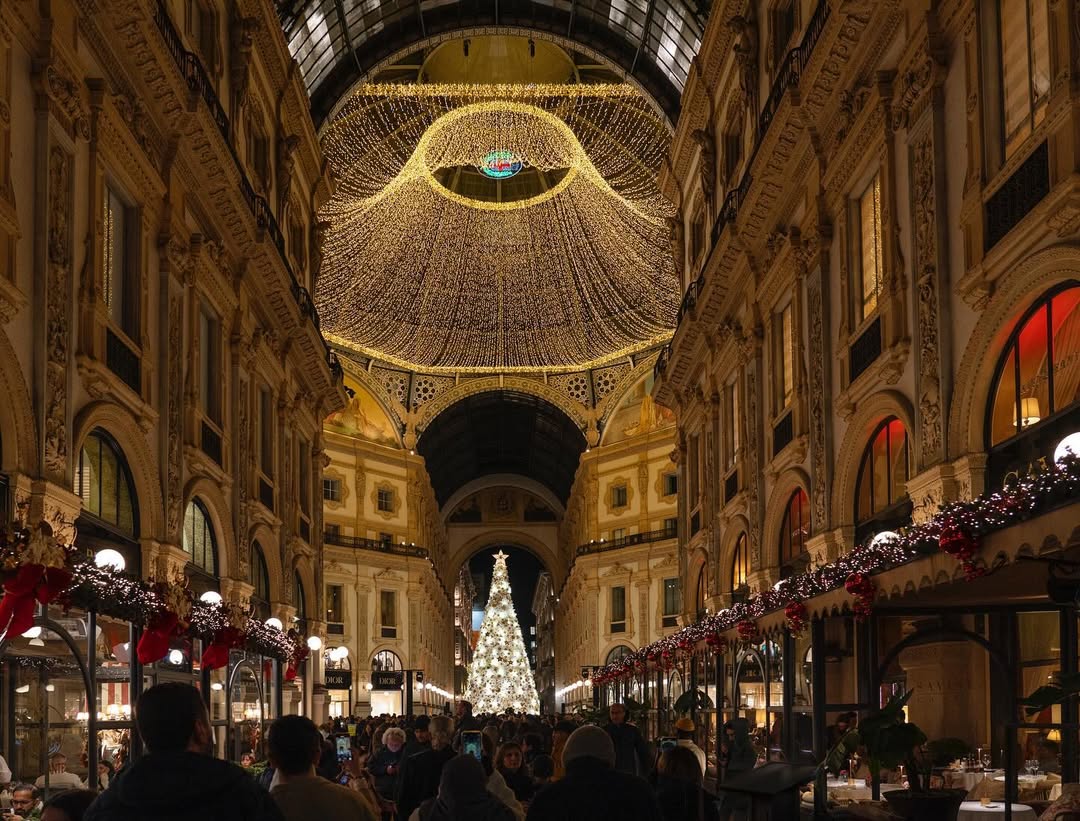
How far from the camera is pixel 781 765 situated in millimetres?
8469

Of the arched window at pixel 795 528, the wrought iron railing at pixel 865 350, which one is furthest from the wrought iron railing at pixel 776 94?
the arched window at pixel 795 528

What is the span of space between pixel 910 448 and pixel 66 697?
9.77m

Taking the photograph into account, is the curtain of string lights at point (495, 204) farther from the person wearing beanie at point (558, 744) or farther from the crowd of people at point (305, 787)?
the crowd of people at point (305, 787)

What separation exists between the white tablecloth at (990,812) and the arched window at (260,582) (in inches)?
726

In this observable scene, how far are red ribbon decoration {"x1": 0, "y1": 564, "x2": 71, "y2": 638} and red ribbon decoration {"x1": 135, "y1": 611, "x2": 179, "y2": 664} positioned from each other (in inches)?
153

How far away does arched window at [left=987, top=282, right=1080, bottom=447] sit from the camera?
12.5 meters

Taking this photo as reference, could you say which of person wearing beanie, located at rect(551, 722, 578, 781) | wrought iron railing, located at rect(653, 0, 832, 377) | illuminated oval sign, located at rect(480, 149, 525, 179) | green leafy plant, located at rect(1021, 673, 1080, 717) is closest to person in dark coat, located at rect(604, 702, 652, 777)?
person wearing beanie, located at rect(551, 722, 578, 781)

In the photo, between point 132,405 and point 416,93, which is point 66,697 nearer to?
point 132,405

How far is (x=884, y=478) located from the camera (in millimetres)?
18672

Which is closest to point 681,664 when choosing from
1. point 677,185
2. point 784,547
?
point 784,547

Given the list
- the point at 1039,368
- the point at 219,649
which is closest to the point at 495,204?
the point at 219,649

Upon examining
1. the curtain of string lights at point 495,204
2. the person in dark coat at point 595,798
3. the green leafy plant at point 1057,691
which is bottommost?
the person in dark coat at point 595,798

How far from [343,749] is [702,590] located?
832 inches

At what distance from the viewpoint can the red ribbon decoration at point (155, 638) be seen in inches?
557
